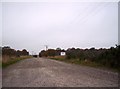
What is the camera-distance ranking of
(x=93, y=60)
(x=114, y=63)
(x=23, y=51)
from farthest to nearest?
(x=23, y=51), (x=93, y=60), (x=114, y=63)

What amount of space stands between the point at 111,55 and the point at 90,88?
1280 cm

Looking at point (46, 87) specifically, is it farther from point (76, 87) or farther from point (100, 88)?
point (100, 88)

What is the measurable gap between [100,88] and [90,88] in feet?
1.41

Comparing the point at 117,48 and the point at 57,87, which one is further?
the point at 117,48

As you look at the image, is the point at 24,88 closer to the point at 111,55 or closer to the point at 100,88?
the point at 100,88

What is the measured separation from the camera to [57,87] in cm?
734

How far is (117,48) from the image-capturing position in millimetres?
18094

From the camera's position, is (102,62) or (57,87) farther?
(102,62)

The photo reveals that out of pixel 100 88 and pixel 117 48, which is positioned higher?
pixel 117 48

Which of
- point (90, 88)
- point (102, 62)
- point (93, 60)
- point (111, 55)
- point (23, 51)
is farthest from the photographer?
point (23, 51)

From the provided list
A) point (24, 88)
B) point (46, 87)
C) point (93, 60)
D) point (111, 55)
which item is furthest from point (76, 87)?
point (93, 60)

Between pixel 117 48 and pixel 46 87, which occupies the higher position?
pixel 117 48

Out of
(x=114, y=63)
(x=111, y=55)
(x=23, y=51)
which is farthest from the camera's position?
(x=23, y=51)

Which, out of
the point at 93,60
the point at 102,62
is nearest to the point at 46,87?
the point at 102,62
